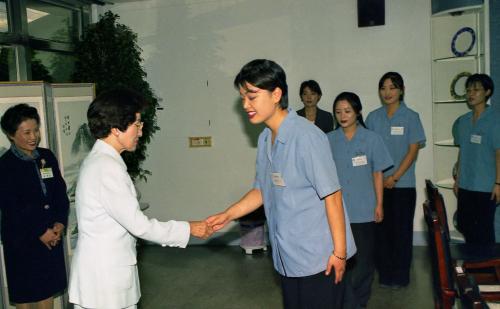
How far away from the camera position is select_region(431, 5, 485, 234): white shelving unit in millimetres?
4906

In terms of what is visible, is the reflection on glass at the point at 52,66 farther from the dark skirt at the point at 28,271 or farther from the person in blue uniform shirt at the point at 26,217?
the dark skirt at the point at 28,271

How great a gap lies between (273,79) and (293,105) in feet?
12.1

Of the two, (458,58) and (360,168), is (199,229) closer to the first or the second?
(360,168)

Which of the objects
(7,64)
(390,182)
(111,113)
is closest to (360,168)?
(390,182)

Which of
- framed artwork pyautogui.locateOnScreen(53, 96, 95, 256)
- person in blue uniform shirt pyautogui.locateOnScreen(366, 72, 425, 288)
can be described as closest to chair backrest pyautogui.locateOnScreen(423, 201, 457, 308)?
person in blue uniform shirt pyautogui.locateOnScreen(366, 72, 425, 288)

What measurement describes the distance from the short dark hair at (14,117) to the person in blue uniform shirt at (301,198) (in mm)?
1805

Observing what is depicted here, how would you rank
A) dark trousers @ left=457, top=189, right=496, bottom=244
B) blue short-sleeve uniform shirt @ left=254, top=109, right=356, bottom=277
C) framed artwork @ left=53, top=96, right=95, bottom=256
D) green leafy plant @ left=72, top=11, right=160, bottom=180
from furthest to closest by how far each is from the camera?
green leafy plant @ left=72, top=11, right=160, bottom=180 → framed artwork @ left=53, top=96, right=95, bottom=256 → dark trousers @ left=457, top=189, right=496, bottom=244 → blue short-sleeve uniform shirt @ left=254, top=109, right=356, bottom=277

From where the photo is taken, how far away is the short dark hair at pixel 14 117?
3.27 metres

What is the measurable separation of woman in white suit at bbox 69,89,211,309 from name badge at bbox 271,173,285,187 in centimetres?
54

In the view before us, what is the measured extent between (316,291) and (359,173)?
1529 mm

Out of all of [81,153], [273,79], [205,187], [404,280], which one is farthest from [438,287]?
[205,187]

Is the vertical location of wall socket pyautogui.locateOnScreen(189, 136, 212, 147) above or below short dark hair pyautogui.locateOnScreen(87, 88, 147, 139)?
below

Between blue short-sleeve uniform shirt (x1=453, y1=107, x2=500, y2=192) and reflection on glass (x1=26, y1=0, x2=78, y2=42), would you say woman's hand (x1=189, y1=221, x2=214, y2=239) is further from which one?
reflection on glass (x1=26, y1=0, x2=78, y2=42)

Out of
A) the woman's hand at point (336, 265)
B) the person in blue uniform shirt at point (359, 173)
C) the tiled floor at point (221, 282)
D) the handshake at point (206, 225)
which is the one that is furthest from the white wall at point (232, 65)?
the woman's hand at point (336, 265)
